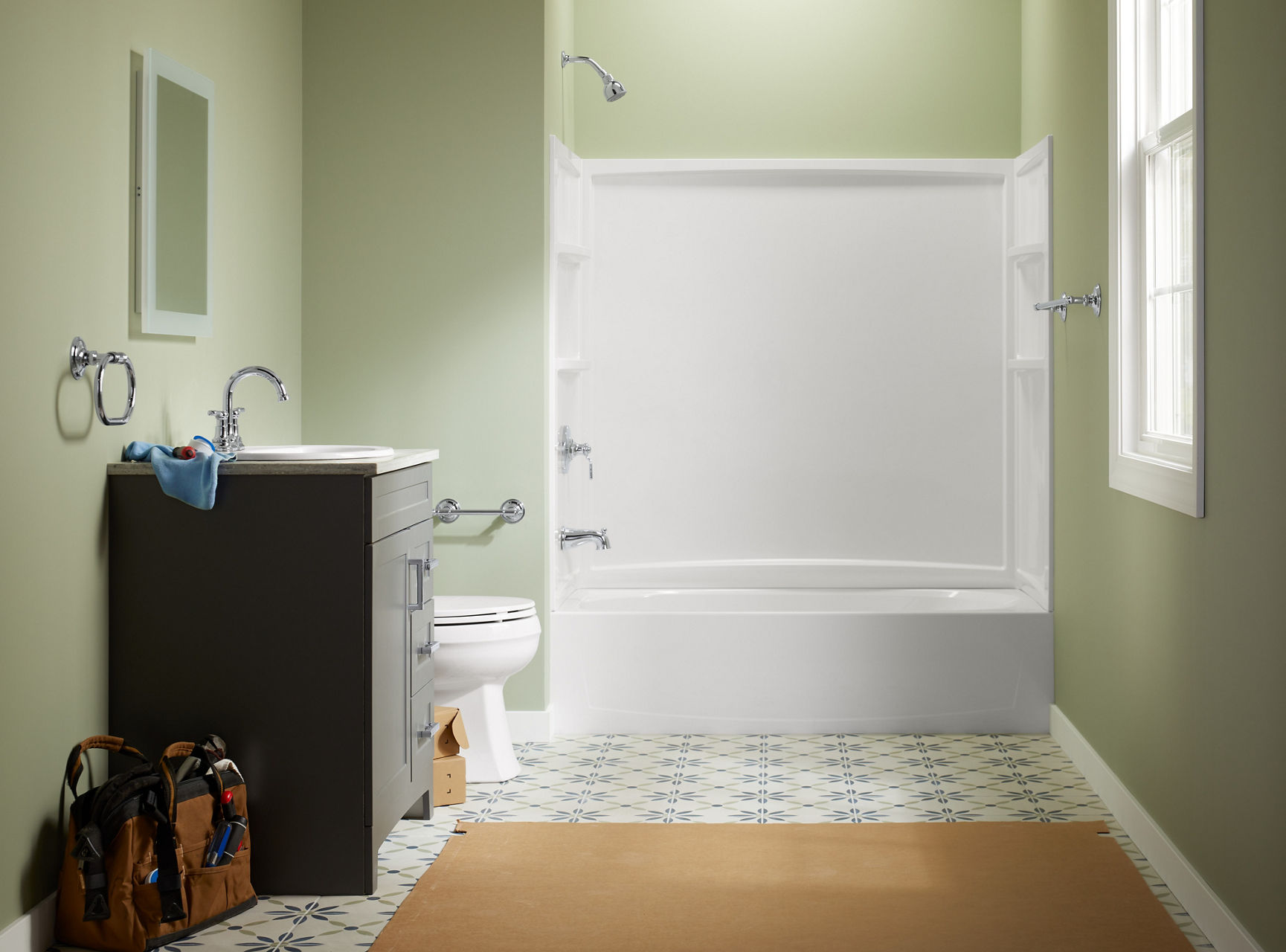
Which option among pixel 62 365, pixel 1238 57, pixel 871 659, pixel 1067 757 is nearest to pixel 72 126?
pixel 62 365

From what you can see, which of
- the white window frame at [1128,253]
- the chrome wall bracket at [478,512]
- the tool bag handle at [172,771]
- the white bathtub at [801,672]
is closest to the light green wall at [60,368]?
the tool bag handle at [172,771]

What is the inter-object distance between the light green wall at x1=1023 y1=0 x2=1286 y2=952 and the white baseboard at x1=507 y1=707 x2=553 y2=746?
5.18 feet

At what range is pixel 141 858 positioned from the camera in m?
2.26

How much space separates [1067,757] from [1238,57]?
81.6 inches

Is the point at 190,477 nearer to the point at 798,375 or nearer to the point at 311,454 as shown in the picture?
the point at 311,454

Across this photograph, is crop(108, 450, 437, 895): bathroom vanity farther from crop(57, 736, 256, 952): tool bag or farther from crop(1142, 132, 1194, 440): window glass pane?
crop(1142, 132, 1194, 440): window glass pane

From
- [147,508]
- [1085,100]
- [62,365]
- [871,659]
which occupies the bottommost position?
[871,659]

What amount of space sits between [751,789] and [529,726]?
0.80 m

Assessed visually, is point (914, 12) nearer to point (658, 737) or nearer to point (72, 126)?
point (658, 737)

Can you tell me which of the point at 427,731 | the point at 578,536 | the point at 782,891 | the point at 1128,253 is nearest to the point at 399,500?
the point at 427,731

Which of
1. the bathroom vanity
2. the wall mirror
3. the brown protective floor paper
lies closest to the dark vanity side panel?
the bathroom vanity

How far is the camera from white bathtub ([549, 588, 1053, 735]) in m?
3.86

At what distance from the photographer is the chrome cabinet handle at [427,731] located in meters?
2.93

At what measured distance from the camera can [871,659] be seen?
3.87 metres
